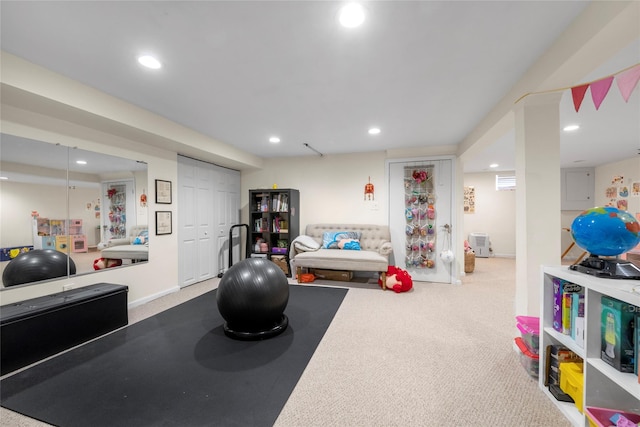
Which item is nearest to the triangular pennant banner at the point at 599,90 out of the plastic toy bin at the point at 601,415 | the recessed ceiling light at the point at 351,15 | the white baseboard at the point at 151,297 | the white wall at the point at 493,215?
the recessed ceiling light at the point at 351,15

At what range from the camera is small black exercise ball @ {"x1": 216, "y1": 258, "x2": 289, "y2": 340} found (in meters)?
2.44

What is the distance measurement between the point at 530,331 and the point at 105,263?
4436mm

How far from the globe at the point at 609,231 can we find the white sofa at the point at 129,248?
14.7 feet

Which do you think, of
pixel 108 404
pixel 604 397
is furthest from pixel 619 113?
pixel 108 404

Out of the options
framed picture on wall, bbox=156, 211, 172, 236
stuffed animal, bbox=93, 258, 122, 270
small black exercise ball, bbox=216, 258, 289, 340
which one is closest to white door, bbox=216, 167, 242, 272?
framed picture on wall, bbox=156, 211, 172, 236

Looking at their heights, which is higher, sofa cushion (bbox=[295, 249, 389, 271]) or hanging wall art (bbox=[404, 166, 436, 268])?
hanging wall art (bbox=[404, 166, 436, 268])

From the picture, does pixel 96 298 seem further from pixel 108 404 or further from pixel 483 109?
pixel 483 109

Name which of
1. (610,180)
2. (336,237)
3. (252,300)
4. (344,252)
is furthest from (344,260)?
(610,180)

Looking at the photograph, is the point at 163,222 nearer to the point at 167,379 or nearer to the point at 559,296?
the point at 167,379

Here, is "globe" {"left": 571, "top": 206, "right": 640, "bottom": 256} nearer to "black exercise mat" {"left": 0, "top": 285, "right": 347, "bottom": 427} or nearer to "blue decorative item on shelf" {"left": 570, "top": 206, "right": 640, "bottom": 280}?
"blue decorative item on shelf" {"left": 570, "top": 206, "right": 640, "bottom": 280}

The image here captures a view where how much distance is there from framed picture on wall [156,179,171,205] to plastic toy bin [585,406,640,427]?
472cm

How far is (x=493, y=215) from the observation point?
7.23m

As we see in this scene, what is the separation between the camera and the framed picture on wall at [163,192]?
373cm

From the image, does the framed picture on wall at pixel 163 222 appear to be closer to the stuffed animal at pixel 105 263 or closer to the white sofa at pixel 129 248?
the white sofa at pixel 129 248
